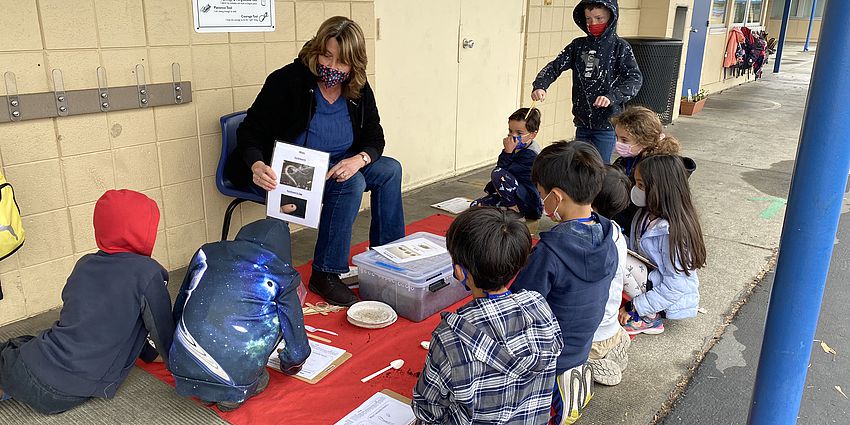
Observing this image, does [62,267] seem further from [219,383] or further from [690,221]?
[690,221]

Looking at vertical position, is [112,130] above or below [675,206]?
above

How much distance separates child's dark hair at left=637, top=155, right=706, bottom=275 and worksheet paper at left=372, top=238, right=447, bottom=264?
3.37ft

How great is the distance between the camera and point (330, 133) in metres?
3.36

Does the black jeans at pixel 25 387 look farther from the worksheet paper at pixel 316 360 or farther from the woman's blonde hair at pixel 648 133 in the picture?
the woman's blonde hair at pixel 648 133

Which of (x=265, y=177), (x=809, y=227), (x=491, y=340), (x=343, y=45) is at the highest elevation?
(x=343, y=45)

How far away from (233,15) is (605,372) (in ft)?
8.60

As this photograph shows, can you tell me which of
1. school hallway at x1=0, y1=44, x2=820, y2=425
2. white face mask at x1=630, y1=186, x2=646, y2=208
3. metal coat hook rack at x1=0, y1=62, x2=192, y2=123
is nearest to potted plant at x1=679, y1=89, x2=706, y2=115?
school hallway at x1=0, y1=44, x2=820, y2=425

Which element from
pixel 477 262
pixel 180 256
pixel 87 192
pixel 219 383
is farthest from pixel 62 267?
pixel 477 262

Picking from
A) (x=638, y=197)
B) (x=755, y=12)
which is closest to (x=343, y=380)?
(x=638, y=197)

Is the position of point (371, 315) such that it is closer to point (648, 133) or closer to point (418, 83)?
point (648, 133)

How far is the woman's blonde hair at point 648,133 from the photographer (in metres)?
3.52

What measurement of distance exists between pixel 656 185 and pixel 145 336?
225cm

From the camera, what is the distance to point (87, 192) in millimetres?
3104

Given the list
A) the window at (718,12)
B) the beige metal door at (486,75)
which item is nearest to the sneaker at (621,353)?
the beige metal door at (486,75)
